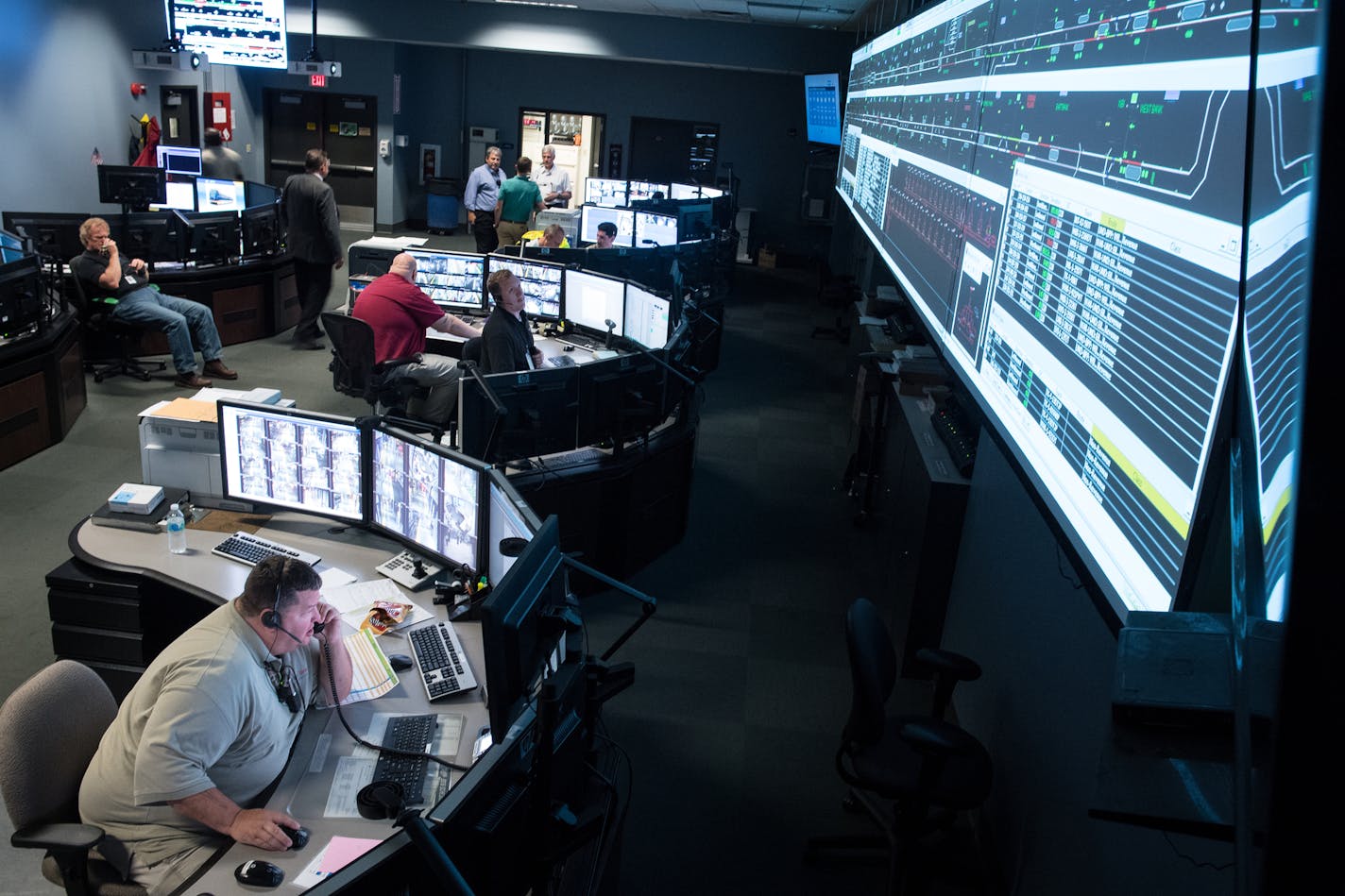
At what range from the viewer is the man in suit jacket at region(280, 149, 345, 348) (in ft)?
26.2

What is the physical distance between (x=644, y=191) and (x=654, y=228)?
271 centimetres

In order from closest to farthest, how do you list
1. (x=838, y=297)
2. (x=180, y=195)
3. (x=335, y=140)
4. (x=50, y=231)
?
1. (x=50, y=231)
2. (x=180, y=195)
3. (x=838, y=297)
4. (x=335, y=140)

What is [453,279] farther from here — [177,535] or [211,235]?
[177,535]

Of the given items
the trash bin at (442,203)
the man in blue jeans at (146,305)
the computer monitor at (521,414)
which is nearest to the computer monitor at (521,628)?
the computer monitor at (521,414)

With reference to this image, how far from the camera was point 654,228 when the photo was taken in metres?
9.44

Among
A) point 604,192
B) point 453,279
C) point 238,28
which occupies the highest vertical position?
point 238,28

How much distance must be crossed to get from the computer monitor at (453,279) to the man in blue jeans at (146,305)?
1.76m

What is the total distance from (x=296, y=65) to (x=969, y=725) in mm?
10233

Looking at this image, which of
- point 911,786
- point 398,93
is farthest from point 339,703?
point 398,93

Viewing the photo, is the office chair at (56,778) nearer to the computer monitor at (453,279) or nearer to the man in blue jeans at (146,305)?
the computer monitor at (453,279)

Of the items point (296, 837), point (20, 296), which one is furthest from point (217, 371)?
point (296, 837)

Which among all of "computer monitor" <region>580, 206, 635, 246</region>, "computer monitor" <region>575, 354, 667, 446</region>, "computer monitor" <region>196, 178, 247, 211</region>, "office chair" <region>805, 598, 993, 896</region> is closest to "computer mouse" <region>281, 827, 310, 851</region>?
"office chair" <region>805, 598, 993, 896</region>

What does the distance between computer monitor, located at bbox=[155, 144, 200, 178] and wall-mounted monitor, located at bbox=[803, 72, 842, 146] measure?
6.79m

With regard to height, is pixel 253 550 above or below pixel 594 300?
below
